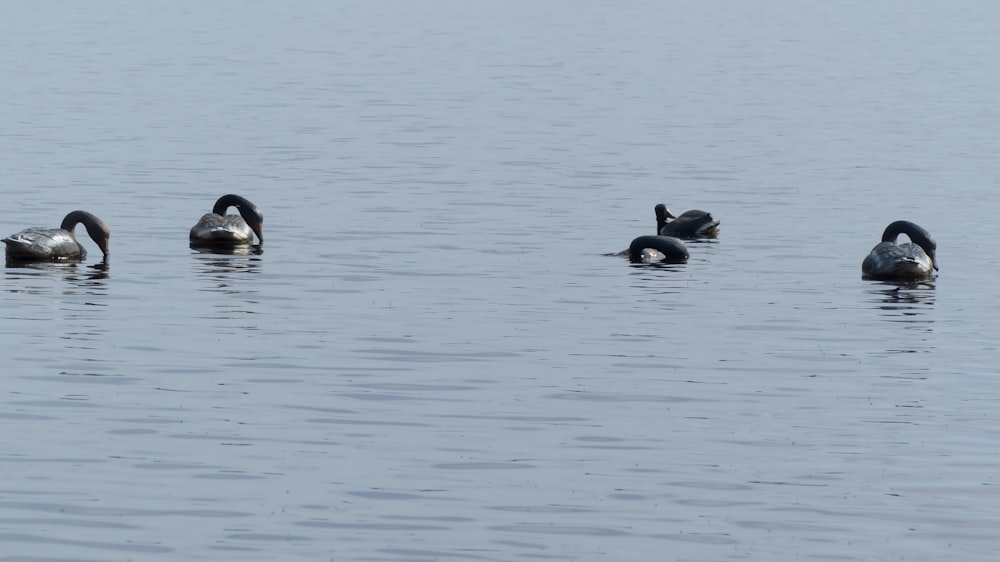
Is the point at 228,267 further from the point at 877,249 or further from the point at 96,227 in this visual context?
the point at 877,249

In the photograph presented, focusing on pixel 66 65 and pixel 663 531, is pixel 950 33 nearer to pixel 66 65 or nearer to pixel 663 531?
pixel 66 65

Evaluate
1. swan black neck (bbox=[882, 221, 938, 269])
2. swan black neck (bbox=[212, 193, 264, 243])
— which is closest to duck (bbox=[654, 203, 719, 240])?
swan black neck (bbox=[882, 221, 938, 269])

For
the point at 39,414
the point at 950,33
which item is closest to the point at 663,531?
the point at 39,414

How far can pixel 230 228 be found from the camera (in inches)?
1187

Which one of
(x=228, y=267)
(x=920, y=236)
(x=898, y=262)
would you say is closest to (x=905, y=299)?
(x=898, y=262)

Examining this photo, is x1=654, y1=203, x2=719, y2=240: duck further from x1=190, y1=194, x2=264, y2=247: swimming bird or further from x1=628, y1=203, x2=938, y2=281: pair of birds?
x1=190, y1=194, x2=264, y2=247: swimming bird

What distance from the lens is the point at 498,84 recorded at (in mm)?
66062

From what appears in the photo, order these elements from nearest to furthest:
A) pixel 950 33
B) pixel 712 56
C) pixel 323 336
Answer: pixel 323 336
pixel 712 56
pixel 950 33

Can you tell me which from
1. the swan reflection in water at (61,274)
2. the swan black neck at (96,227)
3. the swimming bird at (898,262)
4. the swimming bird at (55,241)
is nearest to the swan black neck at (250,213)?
the swimming bird at (55,241)

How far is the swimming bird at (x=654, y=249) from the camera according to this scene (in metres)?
29.1

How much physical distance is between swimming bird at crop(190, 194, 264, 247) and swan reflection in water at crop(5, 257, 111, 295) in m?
2.02

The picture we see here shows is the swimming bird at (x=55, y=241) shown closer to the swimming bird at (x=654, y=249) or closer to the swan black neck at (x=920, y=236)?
the swimming bird at (x=654, y=249)

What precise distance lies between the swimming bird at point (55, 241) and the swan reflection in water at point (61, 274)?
124 millimetres

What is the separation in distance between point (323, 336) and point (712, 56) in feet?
198
